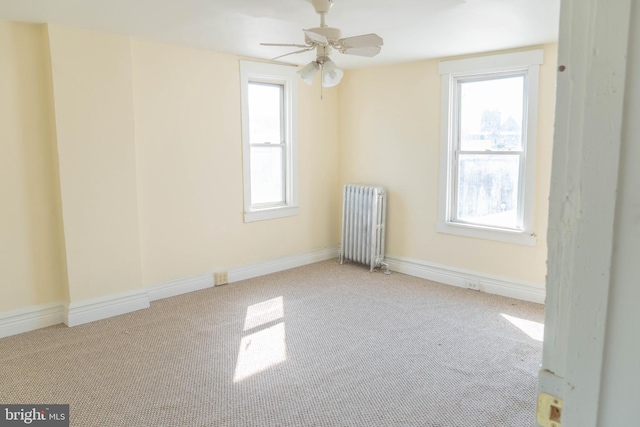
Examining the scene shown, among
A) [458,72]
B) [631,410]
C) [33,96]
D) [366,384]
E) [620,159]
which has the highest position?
[458,72]

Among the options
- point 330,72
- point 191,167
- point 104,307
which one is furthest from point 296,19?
point 104,307

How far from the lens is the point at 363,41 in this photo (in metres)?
2.95

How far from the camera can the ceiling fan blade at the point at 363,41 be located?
2904 mm

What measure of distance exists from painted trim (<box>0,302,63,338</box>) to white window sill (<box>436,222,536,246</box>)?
12.2 feet

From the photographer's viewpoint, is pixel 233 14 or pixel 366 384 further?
pixel 233 14

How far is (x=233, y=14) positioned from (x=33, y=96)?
1.73 m

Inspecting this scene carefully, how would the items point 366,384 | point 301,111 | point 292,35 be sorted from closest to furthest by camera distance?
point 366,384, point 292,35, point 301,111

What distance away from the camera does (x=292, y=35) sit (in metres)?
3.85

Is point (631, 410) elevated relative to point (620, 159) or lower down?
lower down

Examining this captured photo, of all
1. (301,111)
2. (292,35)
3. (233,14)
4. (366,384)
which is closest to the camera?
(366,384)

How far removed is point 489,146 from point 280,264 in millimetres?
2615

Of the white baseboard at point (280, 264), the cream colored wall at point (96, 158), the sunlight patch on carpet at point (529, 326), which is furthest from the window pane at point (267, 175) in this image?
the sunlight patch on carpet at point (529, 326)

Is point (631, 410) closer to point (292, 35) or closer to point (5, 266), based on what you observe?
point (292, 35)

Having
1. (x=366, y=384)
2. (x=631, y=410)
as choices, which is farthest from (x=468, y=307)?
(x=631, y=410)
